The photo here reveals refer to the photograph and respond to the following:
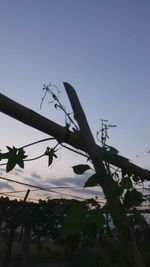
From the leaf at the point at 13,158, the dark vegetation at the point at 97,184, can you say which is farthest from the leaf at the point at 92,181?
the leaf at the point at 13,158

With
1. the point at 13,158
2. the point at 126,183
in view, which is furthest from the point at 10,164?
the point at 126,183

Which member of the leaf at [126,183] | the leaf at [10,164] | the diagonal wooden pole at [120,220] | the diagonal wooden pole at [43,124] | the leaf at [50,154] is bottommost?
the diagonal wooden pole at [120,220]

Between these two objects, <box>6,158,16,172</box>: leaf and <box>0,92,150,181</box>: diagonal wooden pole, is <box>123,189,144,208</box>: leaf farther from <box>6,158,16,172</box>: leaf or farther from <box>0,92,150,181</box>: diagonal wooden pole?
<box>6,158,16,172</box>: leaf

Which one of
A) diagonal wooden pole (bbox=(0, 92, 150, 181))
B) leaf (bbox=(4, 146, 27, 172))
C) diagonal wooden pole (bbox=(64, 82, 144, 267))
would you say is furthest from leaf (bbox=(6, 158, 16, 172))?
diagonal wooden pole (bbox=(64, 82, 144, 267))

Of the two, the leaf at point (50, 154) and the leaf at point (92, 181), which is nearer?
the leaf at point (92, 181)

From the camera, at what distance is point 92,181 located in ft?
3.80

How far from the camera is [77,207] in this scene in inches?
43.3

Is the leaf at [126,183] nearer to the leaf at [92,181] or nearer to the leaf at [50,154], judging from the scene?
the leaf at [92,181]

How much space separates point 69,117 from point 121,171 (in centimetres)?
41

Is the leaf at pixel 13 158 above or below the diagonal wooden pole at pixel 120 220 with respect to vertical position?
above

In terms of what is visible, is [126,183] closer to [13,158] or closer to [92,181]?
[92,181]

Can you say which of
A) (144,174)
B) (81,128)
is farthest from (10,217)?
(81,128)

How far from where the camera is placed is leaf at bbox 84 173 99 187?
3.77ft

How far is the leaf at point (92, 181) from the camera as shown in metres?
1.15
